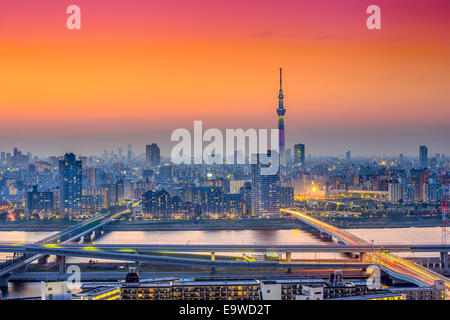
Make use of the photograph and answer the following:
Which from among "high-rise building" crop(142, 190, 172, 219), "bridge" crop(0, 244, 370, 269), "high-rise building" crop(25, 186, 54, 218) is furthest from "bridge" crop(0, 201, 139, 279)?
"high-rise building" crop(25, 186, 54, 218)

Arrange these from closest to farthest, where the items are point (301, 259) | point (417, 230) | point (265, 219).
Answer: point (301, 259) → point (417, 230) → point (265, 219)

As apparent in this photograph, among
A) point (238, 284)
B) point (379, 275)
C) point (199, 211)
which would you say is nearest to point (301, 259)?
Answer: point (379, 275)

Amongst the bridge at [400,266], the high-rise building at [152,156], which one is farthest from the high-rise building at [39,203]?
the bridge at [400,266]

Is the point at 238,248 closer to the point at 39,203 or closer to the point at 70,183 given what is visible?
the point at 39,203

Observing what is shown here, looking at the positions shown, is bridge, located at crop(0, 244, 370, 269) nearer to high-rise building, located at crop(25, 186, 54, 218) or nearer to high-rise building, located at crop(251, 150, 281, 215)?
high-rise building, located at crop(25, 186, 54, 218)
